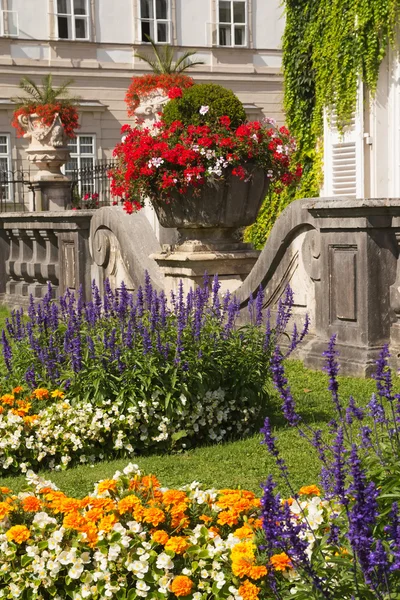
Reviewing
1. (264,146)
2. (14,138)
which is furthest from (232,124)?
(14,138)

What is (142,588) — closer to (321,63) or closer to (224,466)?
(224,466)

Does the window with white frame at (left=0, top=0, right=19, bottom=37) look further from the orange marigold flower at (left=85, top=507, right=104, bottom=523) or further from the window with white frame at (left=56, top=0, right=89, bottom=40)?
the orange marigold flower at (left=85, top=507, right=104, bottom=523)

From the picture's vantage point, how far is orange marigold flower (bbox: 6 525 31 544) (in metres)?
3.49

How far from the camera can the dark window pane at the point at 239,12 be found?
110 feet

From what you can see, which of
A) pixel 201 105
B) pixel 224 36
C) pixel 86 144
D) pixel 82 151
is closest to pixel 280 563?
pixel 201 105

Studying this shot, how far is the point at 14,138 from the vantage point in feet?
101

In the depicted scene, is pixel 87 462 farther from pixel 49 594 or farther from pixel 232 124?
pixel 232 124

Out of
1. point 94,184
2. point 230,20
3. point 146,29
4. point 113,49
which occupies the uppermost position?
point 230,20

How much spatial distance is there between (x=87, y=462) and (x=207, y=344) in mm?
895

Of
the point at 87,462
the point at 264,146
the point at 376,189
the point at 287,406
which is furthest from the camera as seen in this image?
the point at 376,189

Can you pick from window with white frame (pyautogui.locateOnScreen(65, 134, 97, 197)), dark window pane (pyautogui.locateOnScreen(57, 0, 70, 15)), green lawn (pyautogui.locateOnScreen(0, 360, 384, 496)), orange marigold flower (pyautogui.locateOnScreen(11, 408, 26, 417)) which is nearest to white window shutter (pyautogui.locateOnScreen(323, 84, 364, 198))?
green lawn (pyautogui.locateOnScreen(0, 360, 384, 496))

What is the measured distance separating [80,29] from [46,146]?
16310 millimetres

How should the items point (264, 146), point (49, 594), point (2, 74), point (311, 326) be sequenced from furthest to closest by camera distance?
point (2, 74) → point (264, 146) → point (311, 326) → point (49, 594)

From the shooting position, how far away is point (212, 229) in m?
8.95
